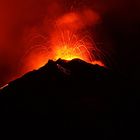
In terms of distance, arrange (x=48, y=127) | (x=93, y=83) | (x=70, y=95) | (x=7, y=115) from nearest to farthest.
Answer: (x=48, y=127)
(x=7, y=115)
(x=70, y=95)
(x=93, y=83)

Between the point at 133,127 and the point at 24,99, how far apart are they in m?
5.80

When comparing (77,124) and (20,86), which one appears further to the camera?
(20,86)

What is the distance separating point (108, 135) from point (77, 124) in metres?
1.53

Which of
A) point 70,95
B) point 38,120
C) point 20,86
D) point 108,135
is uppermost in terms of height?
point 20,86

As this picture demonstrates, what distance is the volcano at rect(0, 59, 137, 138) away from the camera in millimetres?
20406

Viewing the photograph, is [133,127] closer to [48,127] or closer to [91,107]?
[91,107]

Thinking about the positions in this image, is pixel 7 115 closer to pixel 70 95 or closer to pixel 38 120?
pixel 38 120

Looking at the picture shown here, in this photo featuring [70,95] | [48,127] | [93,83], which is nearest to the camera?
[48,127]

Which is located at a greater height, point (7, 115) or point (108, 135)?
point (7, 115)

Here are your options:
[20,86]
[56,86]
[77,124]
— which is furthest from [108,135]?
[20,86]

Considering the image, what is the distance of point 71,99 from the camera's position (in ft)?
71.6

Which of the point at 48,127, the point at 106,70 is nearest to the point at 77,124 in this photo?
the point at 48,127

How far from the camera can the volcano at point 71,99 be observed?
20.4 metres

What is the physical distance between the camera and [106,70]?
86.7ft
